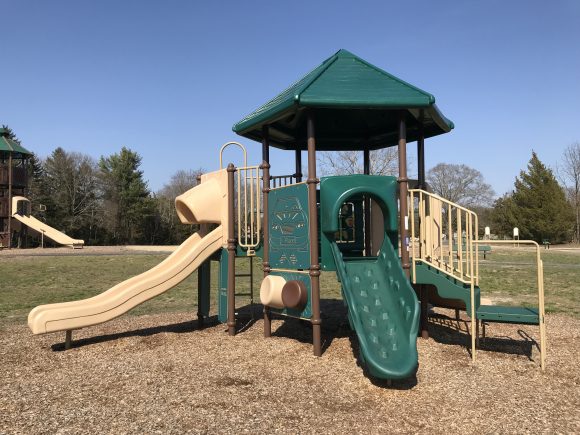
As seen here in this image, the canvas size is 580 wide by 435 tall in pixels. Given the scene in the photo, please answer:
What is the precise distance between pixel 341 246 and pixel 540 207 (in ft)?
140

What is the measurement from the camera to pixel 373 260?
7367mm

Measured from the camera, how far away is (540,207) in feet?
146

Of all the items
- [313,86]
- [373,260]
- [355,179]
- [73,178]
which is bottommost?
[373,260]

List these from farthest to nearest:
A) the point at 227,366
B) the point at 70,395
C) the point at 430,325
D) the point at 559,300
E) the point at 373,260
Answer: the point at 559,300 → the point at 430,325 → the point at 373,260 → the point at 227,366 → the point at 70,395

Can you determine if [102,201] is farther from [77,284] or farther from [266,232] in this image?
[266,232]

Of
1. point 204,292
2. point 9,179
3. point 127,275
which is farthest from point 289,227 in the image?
point 9,179

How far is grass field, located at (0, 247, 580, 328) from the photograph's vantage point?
38.7 feet

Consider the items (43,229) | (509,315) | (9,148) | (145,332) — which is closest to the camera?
(509,315)

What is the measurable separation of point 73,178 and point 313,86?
158 ft

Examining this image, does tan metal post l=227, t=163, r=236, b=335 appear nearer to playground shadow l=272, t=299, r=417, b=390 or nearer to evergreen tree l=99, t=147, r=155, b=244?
playground shadow l=272, t=299, r=417, b=390

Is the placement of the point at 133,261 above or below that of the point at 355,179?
below

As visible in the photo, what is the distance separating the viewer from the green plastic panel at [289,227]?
22.9ft

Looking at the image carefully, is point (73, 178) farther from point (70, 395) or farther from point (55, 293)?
point (70, 395)

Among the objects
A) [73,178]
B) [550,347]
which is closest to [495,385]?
[550,347]
